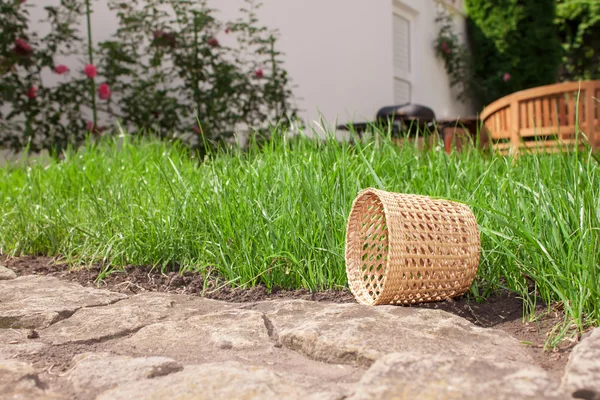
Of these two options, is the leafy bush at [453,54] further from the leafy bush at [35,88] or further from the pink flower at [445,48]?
the leafy bush at [35,88]

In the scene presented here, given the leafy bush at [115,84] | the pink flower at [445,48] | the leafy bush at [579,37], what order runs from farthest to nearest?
1. the leafy bush at [579,37]
2. the pink flower at [445,48]
3. the leafy bush at [115,84]

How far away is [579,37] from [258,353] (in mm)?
12466

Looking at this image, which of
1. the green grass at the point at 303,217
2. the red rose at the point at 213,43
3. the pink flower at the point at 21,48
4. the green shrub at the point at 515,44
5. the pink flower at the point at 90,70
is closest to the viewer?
the green grass at the point at 303,217

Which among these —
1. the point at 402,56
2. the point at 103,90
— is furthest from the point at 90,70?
the point at 402,56

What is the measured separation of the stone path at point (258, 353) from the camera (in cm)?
110

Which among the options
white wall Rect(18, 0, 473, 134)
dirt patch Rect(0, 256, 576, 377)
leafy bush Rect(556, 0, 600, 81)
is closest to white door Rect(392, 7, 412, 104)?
white wall Rect(18, 0, 473, 134)

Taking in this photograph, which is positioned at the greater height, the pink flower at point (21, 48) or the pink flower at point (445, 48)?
the pink flower at point (445, 48)

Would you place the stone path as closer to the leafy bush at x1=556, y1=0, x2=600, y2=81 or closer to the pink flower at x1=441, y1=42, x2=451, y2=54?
the pink flower at x1=441, y1=42, x2=451, y2=54

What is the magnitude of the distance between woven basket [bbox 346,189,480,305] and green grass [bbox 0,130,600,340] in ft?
0.27

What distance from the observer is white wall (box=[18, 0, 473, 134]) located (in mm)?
7008

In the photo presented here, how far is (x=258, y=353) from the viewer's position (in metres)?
1.40

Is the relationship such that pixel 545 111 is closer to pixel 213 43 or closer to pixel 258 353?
pixel 213 43

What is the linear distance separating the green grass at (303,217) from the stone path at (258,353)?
286 millimetres

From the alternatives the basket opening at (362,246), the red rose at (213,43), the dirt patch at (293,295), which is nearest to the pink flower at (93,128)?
Answer: the red rose at (213,43)
